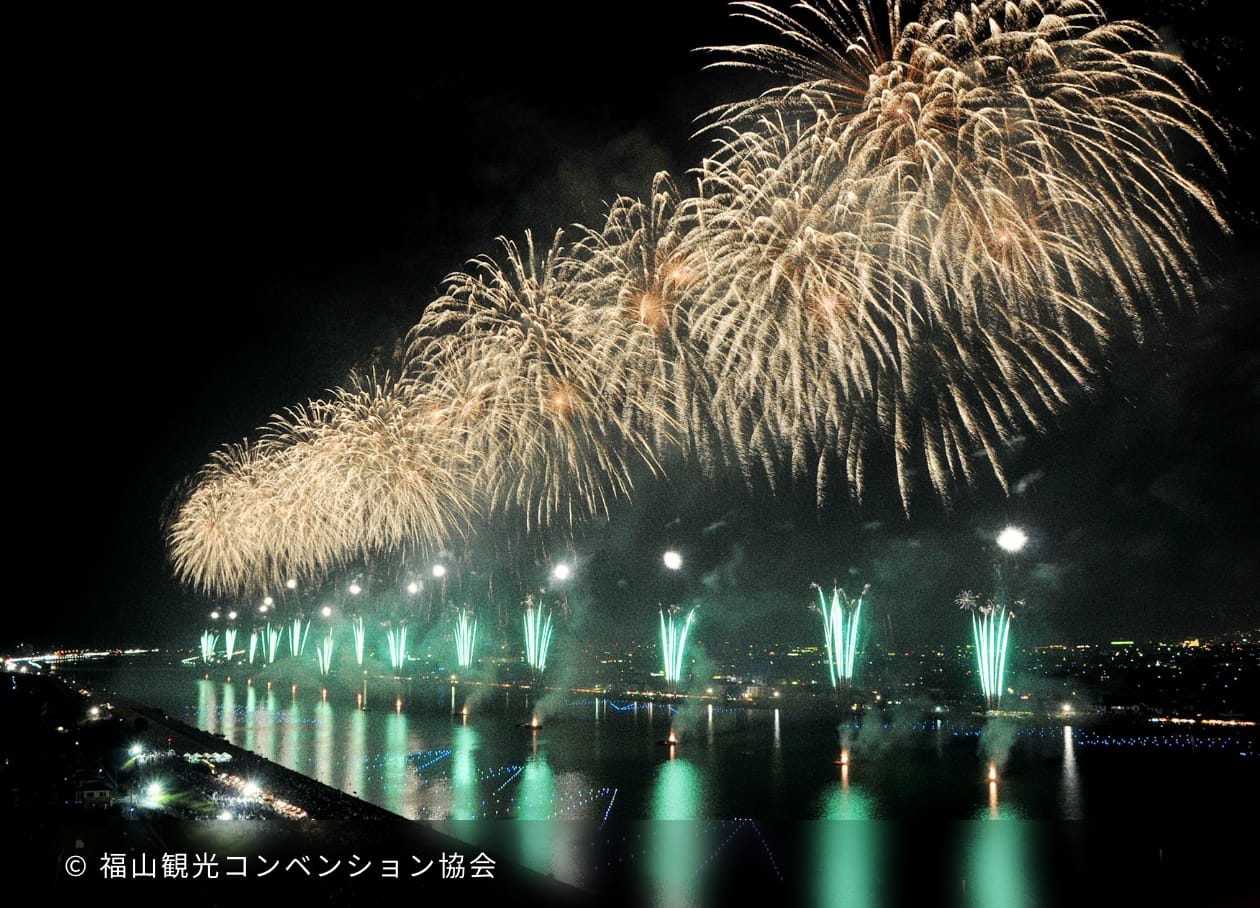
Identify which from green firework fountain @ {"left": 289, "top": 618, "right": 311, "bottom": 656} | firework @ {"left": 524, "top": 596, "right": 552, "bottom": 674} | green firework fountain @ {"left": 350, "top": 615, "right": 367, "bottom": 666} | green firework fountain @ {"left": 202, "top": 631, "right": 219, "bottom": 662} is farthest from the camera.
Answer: green firework fountain @ {"left": 202, "top": 631, "right": 219, "bottom": 662}

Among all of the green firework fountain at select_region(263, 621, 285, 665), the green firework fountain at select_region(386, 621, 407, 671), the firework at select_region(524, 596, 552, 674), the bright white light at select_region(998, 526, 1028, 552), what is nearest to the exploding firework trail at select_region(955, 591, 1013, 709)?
the bright white light at select_region(998, 526, 1028, 552)

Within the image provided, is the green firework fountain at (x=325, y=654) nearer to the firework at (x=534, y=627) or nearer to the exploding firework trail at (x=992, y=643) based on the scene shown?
the firework at (x=534, y=627)

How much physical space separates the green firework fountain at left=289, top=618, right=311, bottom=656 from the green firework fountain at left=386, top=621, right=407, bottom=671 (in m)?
12.7

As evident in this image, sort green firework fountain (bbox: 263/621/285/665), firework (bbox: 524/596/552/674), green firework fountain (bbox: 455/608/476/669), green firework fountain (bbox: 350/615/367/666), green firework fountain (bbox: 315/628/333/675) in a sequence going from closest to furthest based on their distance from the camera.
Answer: firework (bbox: 524/596/552/674) → green firework fountain (bbox: 455/608/476/669) → green firework fountain (bbox: 350/615/367/666) → green firework fountain (bbox: 315/628/333/675) → green firework fountain (bbox: 263/621/285/665)

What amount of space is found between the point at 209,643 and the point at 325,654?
42.7 metres

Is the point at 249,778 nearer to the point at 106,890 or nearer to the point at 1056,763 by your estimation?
the point at 106,890

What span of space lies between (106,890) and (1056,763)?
18.9 m

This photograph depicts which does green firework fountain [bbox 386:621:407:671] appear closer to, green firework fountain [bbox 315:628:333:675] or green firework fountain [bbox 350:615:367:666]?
green firework fountain [bbox 350:615:367:666]

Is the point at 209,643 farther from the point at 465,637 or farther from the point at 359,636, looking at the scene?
the point at 465,637

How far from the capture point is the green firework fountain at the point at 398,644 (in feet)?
187

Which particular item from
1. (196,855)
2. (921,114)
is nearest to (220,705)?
(196,855)

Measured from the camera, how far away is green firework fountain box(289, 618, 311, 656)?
7112 centimetres

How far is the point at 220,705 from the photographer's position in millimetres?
41250

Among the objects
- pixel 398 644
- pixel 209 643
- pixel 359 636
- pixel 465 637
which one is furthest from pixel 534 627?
pixel 209 643
